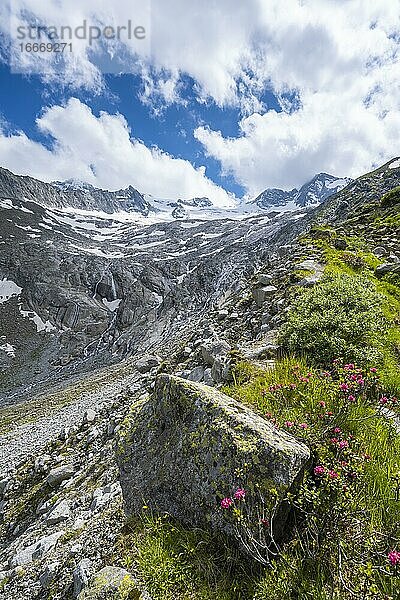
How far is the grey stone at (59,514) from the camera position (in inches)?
267

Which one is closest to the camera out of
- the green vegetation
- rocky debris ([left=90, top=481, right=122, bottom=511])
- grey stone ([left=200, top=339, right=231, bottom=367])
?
rocky debris ([left=90, top=481, right=122, bottom=511])

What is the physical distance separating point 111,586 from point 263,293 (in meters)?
11.8

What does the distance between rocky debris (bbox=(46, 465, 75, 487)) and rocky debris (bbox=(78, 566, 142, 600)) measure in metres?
6.89

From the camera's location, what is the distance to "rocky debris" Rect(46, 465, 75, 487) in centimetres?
958

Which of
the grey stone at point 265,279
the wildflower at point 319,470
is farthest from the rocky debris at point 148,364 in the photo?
the wildflower at point 319,470

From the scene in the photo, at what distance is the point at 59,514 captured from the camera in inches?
275

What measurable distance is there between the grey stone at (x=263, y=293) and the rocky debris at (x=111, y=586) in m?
11.3

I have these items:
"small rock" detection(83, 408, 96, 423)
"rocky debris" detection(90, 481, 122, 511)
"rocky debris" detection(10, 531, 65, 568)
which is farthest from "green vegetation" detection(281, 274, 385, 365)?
"small rock" detection(83, 408, 96, 423)

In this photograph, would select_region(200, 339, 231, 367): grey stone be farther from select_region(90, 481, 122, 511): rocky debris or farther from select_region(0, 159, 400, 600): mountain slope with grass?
select_region(90, 481, 122, 511): rocky debris

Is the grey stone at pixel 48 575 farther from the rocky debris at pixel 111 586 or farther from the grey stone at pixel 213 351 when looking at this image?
the grey stone at pixel 213 351

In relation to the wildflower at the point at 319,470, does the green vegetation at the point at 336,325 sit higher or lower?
higher

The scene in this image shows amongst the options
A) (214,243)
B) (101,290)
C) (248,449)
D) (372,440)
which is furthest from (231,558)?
(214,243)

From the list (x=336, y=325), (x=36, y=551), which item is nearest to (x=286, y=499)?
(x=36, y=551)

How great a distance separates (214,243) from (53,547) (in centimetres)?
14839
